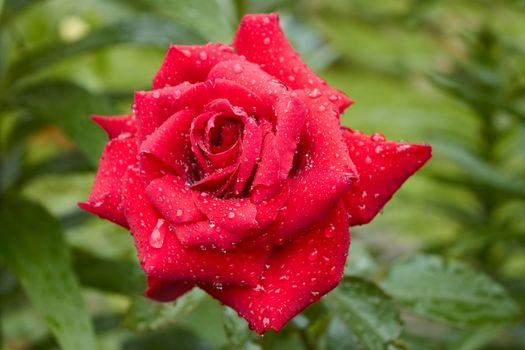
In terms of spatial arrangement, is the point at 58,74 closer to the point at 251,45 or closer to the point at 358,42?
the point at 251,45

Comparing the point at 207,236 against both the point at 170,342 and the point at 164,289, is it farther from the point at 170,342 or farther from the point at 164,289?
the point at 170,342

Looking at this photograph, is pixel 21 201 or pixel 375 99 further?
pixel 375 99

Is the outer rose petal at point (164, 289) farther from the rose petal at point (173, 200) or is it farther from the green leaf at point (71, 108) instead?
the green leaf at point (71, 108)

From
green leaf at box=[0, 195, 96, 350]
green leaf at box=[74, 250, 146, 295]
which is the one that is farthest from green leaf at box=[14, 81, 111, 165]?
green leaf at box=[74, 250, 146, 295]

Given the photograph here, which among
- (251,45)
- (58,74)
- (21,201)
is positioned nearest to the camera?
(251,45)

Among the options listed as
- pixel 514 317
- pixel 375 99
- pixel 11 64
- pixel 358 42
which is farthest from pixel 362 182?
pixel 358 42

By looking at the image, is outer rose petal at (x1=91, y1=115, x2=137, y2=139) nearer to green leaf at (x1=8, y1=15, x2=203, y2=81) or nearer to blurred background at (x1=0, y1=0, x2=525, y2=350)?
blurred background at (x1=0, y1=0, x2=525, y2=350)

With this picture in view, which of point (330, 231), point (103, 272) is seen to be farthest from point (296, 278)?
point (103, 272)

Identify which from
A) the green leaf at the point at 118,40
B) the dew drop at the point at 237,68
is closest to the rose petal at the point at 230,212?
the dew drop at the point at 237,68
